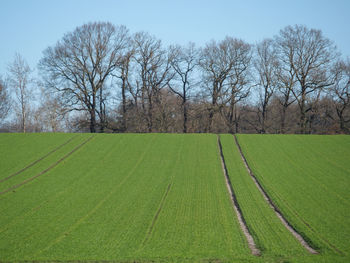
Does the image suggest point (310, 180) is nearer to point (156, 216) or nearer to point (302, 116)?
point (156, 216)

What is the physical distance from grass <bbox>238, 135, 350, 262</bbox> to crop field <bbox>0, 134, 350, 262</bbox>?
0.07 m

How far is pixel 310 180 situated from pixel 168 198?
9702 mm

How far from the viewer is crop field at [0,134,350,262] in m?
11.5

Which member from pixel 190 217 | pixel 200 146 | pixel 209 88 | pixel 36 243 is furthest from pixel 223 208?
pixel 209 88

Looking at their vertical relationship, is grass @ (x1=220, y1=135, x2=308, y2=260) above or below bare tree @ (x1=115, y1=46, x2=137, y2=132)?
below

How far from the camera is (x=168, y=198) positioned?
17766 millimetres

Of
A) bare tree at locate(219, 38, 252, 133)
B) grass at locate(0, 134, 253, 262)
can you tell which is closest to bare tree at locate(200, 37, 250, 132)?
bare tree at locate(219, 38, 252, 133)

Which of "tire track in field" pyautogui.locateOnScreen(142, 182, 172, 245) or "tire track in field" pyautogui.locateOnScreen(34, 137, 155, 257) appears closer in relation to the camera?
"tire track in field" pyautogui.locateOnScreen(34, 137, 155, 257)

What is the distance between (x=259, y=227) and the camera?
13562mm

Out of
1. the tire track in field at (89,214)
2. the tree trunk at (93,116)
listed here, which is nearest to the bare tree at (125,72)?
the tree trunk at (93,116)

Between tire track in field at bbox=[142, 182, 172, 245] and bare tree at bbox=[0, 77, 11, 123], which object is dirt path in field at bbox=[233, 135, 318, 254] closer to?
tire track in field at bbox=[142, 182, 172, 245]

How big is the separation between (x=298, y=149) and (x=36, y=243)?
23.3 m

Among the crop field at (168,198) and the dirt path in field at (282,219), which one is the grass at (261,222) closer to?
the crop field at (168,198)

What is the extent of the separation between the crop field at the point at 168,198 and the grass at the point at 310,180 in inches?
2.8
